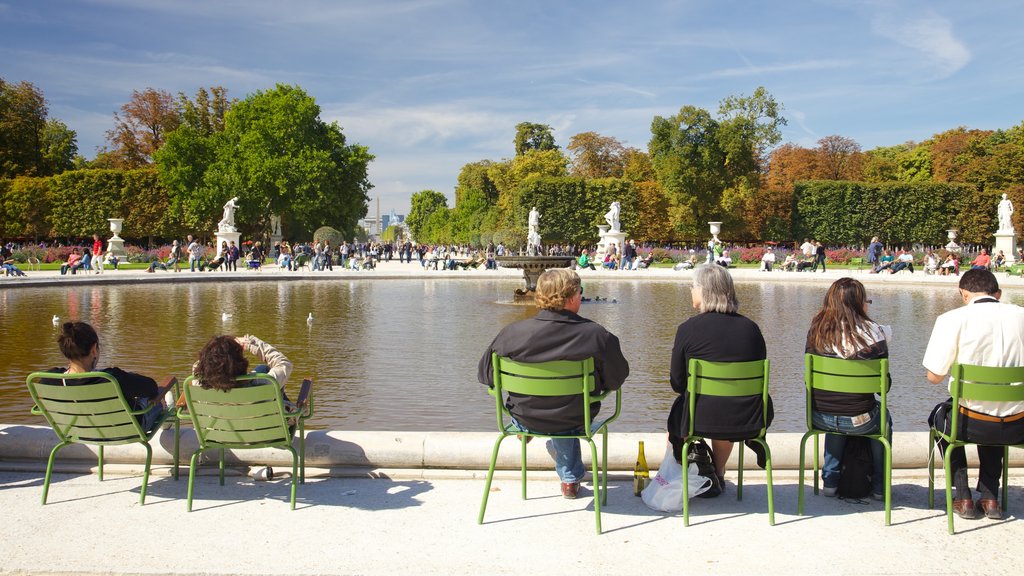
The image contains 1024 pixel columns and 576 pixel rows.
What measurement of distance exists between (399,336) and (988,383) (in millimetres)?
8574

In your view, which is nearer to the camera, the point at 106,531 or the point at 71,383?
the point at 106,531

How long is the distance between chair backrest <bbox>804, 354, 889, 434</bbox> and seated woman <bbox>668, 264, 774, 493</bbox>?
268 millimetres

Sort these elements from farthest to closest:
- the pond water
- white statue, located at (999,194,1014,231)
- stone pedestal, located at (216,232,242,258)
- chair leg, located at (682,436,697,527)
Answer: stone pedestal, located at (216,232,242,258)
white statue, located at (999,194,1014,231)
the pond water
chair leg, located at (682,436,697,527)

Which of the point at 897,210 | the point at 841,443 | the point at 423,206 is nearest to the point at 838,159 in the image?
the point at 897,210

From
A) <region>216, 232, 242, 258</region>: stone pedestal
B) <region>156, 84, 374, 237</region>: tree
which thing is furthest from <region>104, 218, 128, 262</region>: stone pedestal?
<region>156, 84, 374, 237</region>: tree

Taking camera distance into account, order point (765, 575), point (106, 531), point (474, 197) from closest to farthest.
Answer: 1. point (765, 575)
2. point (106, 531)
3. point (474, 197)

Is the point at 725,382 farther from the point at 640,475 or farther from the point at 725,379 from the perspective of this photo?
the point at 640,475

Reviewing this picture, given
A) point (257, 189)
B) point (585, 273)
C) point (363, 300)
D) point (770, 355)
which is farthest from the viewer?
point (257, 189)

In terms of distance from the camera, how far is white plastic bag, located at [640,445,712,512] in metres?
3.77

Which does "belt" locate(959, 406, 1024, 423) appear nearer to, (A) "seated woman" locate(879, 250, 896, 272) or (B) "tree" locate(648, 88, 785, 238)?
(A) "seated woman" locate(879, 250, 896, 272)

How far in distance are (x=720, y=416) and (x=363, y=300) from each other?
48.4 ft

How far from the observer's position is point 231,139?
44.2 m

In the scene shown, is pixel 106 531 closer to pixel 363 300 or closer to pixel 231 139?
pixel 363 300

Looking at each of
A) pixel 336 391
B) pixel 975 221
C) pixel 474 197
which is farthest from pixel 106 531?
pixel 474 197
